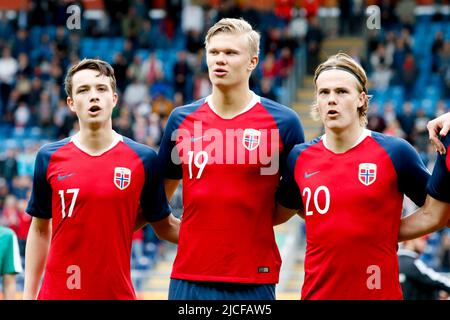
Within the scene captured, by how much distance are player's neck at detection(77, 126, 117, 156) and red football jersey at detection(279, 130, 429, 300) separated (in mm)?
1202

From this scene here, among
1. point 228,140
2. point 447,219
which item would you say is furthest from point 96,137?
point 447,219

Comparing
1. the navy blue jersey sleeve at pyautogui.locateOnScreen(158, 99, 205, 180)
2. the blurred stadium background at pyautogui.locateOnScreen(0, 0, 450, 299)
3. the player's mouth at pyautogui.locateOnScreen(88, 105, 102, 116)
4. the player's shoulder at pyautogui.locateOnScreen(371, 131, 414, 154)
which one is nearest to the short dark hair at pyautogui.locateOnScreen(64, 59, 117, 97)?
the player's mouth at pyautogui.locateOnScreen(88, 105, 102, 116)

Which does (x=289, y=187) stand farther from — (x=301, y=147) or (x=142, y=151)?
(x=142, y=151)

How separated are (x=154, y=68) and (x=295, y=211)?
1520 cm

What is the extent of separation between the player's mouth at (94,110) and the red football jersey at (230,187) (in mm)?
486

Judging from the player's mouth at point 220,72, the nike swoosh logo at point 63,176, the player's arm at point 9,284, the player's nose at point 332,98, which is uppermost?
the player's mouth at point 220,72

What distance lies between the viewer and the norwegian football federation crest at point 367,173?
6.20m

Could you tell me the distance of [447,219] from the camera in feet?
20.8

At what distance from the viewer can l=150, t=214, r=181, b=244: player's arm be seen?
6.86 meters

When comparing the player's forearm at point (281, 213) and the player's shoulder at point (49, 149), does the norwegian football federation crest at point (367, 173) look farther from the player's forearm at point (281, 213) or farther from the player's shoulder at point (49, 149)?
the player's shoulder at point (49, 149)

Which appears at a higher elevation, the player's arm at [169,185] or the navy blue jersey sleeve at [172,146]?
the navy blue jersey sleeve at [172,146]

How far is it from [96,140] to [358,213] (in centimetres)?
167

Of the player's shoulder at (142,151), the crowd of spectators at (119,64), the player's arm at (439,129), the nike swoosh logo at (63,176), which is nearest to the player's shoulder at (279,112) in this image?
the player's shoulder at (142,151)

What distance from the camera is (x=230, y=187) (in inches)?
252
